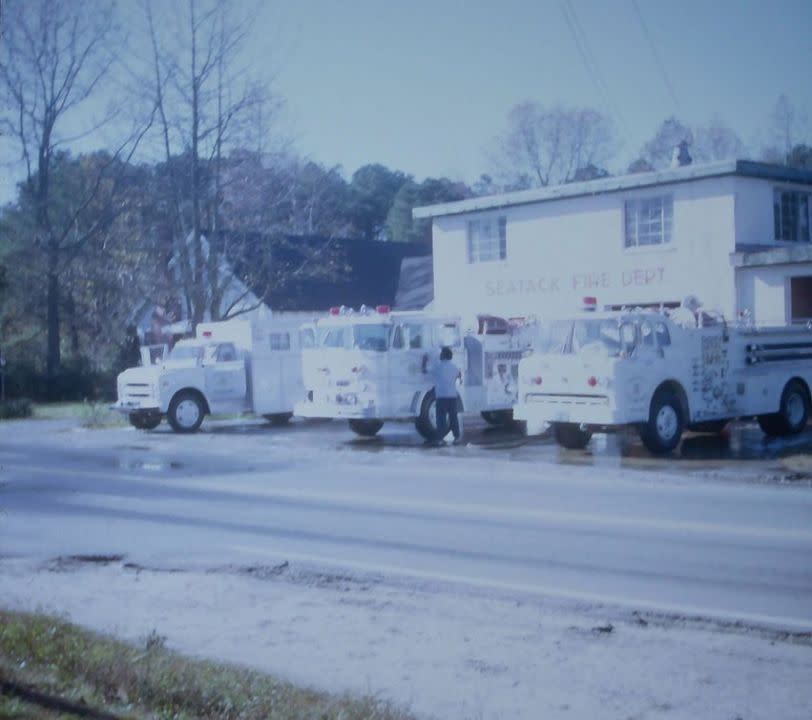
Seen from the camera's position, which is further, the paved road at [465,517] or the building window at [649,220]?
the building window at [649,220]

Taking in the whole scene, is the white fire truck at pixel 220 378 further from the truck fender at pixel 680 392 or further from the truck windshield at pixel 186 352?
the truck fender at pixel 680 392

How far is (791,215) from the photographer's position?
93.3 feet

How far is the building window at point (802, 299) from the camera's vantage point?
2823 centimetres

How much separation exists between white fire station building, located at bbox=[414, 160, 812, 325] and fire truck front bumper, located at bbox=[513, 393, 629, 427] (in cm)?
848

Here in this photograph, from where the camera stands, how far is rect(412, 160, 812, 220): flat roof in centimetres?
2638

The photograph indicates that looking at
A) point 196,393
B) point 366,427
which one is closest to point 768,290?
point 366,427

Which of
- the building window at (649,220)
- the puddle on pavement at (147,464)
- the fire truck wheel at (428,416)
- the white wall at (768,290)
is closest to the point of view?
the puddle on pavement at (147,464)

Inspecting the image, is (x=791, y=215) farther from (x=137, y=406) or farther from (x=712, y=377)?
(x=137, y=406)

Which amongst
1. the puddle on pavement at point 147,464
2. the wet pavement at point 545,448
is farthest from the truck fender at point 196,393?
the puddle on pavement at point 147,464

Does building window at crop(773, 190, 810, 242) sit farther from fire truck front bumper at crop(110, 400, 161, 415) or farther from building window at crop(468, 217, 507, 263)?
fire truck front bumper at crop(110, 400, 161, 415)

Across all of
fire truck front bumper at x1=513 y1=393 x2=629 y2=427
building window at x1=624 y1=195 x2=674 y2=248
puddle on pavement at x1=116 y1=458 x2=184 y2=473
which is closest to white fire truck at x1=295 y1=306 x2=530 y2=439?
fire truck front bumper at x1=513 y1=393 x2=629 y2=427

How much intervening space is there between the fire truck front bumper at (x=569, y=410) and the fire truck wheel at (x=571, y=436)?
694 mm

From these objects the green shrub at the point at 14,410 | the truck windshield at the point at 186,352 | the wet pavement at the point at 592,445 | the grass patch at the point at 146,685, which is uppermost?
the truck windshield at the point at 186,352

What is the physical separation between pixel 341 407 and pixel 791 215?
13.0 meters
